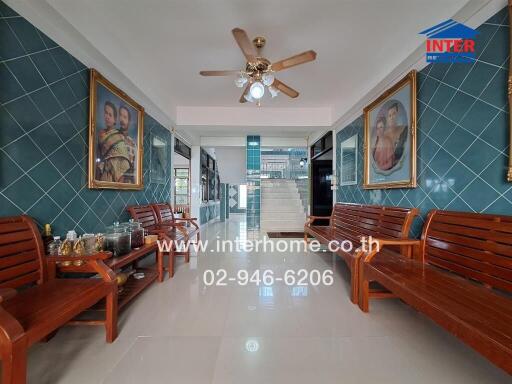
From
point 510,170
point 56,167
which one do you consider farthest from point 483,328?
point 56,167

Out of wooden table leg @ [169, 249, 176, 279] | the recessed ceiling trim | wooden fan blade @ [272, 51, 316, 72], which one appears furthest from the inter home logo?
wooden table leg @ [169, 249, 176, 279]

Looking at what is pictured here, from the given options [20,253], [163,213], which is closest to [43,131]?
[20,253]

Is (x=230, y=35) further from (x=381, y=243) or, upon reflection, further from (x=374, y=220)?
(x=374, y=220)

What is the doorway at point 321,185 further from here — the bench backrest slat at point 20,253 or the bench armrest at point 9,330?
the bench armrest at point 9,330

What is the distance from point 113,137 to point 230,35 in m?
1.85

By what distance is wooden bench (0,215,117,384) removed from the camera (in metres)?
0.97

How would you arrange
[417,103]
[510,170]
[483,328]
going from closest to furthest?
[483,328]
[510,170]
[417,103]

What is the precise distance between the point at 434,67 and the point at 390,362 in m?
2.63

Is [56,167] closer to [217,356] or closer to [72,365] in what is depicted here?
[72,365]

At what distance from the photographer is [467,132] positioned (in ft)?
5.93

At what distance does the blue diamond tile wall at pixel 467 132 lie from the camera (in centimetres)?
158

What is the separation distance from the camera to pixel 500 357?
35.6 inches

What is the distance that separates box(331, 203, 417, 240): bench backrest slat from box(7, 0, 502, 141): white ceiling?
1.72 metres

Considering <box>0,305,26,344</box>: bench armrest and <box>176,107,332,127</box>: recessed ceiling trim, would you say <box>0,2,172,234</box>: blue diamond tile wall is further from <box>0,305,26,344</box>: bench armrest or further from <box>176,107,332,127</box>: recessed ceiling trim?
<box>176,107,332,127</box>: recessed ceiling trim
